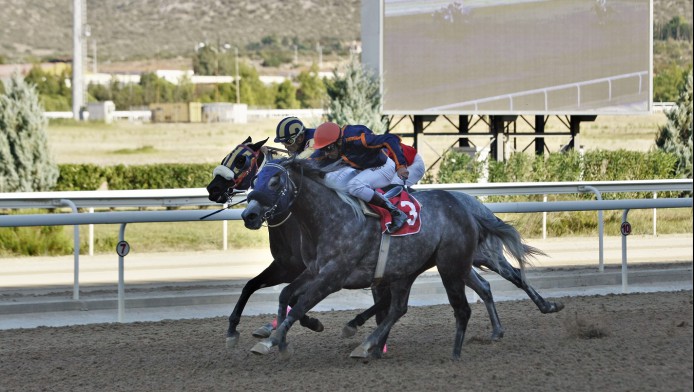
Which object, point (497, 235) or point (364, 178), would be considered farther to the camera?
point (497, 235)

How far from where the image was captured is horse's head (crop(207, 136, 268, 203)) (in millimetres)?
6668

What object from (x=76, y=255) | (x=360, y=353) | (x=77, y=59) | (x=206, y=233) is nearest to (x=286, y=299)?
(x=360, y=353)

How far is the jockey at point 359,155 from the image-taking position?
6434mm

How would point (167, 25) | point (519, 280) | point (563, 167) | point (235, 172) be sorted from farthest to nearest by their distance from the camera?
point (167, 25) → point (563, 167) → point (519, 280) → point (235, 172)

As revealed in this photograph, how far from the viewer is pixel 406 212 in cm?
632

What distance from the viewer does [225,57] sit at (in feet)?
353

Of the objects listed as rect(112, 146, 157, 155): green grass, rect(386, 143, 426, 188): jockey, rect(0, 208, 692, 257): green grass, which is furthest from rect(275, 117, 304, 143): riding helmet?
rect(112, 146, 157, 155): green grass

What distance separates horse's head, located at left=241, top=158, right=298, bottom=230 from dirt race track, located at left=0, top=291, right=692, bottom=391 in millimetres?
814

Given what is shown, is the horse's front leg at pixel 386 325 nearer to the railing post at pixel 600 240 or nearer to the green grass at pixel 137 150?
the railing post at pixel 600 240

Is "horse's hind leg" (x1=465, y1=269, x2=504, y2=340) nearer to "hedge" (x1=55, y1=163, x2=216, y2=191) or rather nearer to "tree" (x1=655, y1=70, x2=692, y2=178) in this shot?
"tree" (x1=655, y1=70, x2=692, y2=178)

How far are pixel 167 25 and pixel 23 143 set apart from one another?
107 metres

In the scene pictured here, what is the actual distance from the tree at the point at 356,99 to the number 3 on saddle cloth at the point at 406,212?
1691cm

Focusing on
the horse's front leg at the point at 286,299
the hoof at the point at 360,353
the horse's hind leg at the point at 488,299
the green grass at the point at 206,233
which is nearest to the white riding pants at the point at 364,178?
the horse's front leg at the point at 286,299

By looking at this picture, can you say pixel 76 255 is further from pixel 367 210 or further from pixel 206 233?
pixel 206 233
